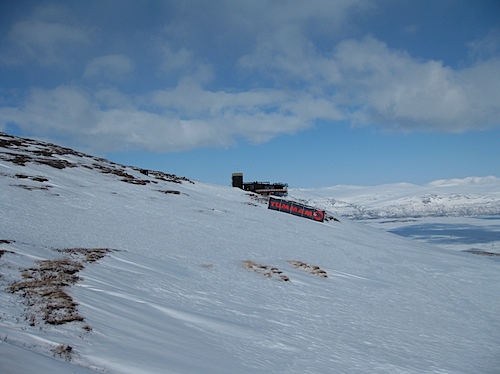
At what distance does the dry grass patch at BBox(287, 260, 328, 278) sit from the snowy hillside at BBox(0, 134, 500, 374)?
3.8 inches

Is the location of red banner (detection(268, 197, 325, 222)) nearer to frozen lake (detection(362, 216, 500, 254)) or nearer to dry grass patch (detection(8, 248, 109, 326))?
dry grass patch (detection(8, 248, 109, 326))

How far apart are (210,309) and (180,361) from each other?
9.58ft

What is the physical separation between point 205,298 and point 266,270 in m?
4.04

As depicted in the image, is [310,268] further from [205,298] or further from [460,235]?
[460,235]

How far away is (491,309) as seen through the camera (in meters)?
13.3

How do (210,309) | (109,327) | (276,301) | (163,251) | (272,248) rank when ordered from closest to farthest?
(109,327)
(210,309)
(276,301)
(163,251)
(272,248)

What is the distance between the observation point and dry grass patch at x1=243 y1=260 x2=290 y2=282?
12.2 m

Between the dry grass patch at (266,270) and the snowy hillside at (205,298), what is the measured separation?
8cm

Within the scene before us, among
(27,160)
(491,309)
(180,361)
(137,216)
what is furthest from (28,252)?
(27,160)

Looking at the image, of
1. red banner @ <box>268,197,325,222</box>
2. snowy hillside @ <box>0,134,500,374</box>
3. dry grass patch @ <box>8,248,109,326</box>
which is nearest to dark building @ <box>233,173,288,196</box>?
red banner @ <box>268,197,325,222</box>

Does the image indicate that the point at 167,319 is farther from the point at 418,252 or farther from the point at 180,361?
the point at 418,252

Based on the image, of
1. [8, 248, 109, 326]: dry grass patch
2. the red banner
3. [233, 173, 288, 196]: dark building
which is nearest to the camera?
[8, 248, 109, 326]: dry grass patch

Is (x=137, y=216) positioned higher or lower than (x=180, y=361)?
higher

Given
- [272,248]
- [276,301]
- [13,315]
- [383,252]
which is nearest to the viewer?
[13,315]
